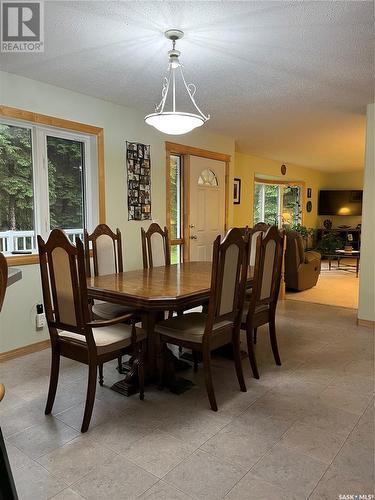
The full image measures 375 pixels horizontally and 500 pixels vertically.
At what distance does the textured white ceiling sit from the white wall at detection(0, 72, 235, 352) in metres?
0.14

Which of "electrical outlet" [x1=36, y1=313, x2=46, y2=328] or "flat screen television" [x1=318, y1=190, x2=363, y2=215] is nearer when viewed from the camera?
"electrical outlet" [x1=36, y1=313, x2=46, y2=328]

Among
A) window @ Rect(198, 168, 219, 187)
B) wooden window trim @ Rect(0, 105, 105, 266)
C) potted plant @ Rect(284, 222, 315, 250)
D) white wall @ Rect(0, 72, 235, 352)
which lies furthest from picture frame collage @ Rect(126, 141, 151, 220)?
potted plant @ Rect(284, 222, 315, 250)

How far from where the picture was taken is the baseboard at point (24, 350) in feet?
10.5

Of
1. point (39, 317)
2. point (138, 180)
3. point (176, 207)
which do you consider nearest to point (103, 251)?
point (39, 317)

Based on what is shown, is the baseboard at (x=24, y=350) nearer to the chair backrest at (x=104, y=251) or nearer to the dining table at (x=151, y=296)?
the chair backrest at (x=104, y=251)

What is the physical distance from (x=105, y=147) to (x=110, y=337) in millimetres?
2373

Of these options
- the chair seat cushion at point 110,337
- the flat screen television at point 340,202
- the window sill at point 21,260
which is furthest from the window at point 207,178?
the flat screen television at point 340,202

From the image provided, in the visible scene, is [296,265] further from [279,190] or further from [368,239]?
[279,190]

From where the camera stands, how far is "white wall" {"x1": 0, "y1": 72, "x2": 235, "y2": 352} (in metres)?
3.24

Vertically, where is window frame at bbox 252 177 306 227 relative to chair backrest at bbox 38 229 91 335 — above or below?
above

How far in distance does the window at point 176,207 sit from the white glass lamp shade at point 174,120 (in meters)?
2.23

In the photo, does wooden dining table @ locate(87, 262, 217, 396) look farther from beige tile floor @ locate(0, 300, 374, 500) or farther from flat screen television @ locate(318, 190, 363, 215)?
flat screen television @ locate(318, 190, 363, 215)

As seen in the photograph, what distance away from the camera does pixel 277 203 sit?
357 inches

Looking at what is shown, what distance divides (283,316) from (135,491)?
10.5 feet
